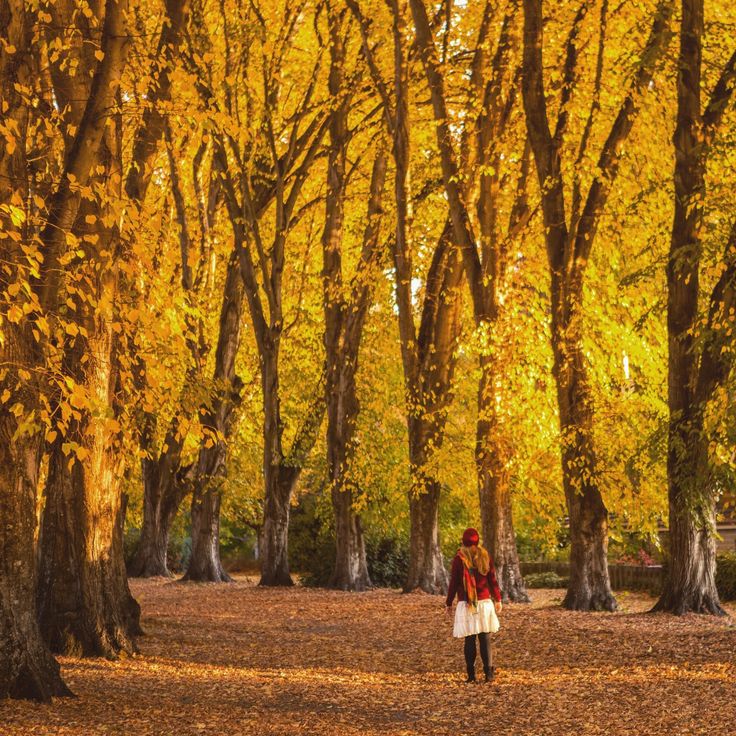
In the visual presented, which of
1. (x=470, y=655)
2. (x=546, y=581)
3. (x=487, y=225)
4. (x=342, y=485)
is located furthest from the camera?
(x=546, y=581)

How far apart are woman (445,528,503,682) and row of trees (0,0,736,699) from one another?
2900 mm

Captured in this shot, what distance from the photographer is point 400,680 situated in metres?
13.4

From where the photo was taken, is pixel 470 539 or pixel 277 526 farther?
pixel 277 526

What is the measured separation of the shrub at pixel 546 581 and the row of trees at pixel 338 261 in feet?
21.3

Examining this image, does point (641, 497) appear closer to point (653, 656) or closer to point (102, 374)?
point (653, 656)

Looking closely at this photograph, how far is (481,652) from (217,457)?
1944 cm

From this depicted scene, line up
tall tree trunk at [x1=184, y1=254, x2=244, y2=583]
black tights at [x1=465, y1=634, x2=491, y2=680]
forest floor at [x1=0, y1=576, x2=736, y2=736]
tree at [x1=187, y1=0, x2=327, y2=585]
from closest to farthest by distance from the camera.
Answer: forest floor at [x1=0, y1=576, x2=736, y2=736], black tights at [x1=465, y1=634, x2=491, y2=680], tree at [x1=187, y1=0, x2=327, y2=585], tall tree trunk at [x1=184, y1=254, x2=244, y2=583]

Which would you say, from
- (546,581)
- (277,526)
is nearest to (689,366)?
(277,526)

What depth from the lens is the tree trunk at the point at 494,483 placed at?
21.4 m

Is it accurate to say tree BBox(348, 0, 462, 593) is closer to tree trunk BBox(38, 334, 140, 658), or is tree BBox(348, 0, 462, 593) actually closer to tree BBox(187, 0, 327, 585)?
tree BBox(187, 0, 327, 585)

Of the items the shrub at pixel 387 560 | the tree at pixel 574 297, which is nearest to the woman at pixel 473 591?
the tree at pixel 574 297

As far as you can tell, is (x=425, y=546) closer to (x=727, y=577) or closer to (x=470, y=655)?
(x=727, y=577)

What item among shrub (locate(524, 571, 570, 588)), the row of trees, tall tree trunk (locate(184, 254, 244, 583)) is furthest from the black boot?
shrub (locate(524, 571, 570, 588))

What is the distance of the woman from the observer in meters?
12.5
